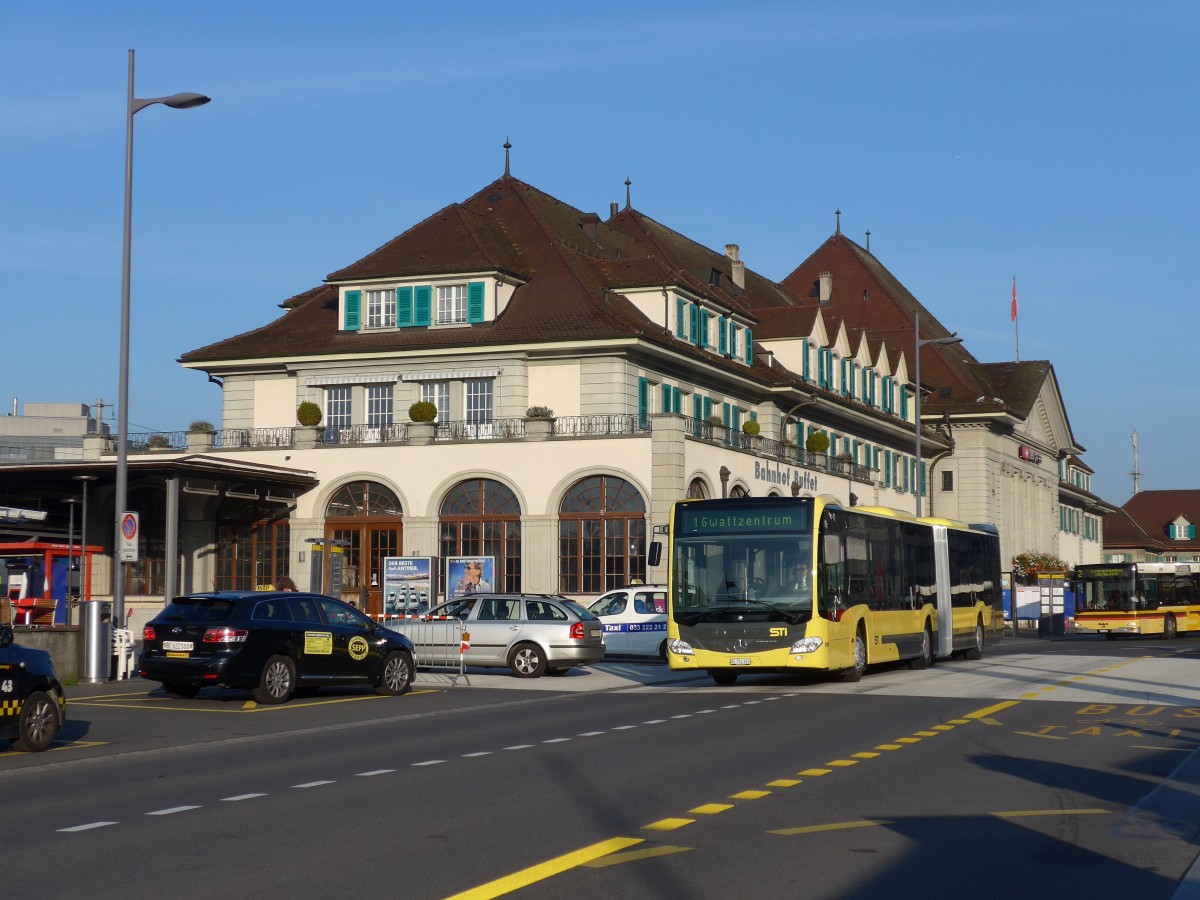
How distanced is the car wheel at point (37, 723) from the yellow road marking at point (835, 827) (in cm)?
869

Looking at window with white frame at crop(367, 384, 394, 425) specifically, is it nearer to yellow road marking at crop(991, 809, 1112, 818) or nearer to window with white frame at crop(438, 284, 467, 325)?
window with white frame at crop(438, 284, 467, 325)

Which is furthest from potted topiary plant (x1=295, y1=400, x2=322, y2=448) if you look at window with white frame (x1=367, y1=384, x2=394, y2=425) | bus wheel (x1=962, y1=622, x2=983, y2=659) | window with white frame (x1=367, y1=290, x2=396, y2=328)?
bus wheel (x1=962, y1=622, x2=983, y2=659)

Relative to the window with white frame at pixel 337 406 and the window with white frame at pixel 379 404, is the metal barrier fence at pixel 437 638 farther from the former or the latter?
the window with white frame at pixel 337 406

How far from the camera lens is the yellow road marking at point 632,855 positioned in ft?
31.7

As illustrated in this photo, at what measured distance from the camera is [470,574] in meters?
42.4

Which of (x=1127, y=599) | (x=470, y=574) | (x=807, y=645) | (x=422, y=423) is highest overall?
(x=422, y=423)

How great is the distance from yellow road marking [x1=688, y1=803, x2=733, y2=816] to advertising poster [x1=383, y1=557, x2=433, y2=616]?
28519 mm

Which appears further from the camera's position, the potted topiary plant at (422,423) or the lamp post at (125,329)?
the potted topiary plant at (422,423)

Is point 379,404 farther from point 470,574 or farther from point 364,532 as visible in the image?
point 470,574

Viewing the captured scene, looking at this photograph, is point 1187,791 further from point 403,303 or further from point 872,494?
point 872,494

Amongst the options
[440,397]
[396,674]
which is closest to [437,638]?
[396,674]

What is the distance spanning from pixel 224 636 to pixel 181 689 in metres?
1.79

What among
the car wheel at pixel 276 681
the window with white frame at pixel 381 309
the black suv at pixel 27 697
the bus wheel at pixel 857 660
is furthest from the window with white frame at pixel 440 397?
the black suv at pixel 27 697

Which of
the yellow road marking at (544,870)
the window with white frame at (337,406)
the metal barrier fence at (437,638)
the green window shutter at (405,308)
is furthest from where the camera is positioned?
the window with white frame at (337,406)
